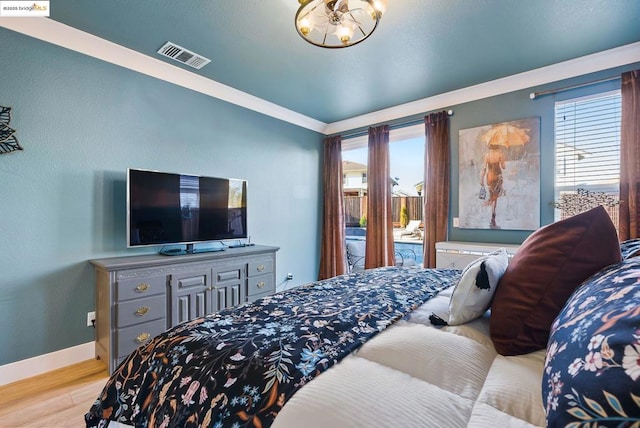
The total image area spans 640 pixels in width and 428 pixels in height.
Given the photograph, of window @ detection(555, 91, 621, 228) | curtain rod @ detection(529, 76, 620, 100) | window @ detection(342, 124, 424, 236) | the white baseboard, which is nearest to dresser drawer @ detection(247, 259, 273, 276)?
the white baseboard

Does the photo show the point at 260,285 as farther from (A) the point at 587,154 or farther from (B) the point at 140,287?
(A) the point at 587,154

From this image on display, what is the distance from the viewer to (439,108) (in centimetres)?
351

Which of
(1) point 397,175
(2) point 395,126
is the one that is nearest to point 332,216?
(1) point 397,175

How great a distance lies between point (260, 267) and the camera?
309cm

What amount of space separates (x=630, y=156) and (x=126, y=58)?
4.50m

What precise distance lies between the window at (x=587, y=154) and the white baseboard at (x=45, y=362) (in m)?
4.50

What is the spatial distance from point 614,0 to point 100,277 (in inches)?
169

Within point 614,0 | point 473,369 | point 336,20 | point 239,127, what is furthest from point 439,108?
point 473,369

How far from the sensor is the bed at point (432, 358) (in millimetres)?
549

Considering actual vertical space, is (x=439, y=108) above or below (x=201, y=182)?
above

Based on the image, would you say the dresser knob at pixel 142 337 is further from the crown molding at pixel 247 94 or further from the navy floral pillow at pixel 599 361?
the navy floral pillow at pixel 599 361

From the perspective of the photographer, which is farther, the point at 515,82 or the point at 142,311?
the point at 515,82

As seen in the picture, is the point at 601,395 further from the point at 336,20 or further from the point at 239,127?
the point at 239,127

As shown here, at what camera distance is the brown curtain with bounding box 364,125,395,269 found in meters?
3.86
